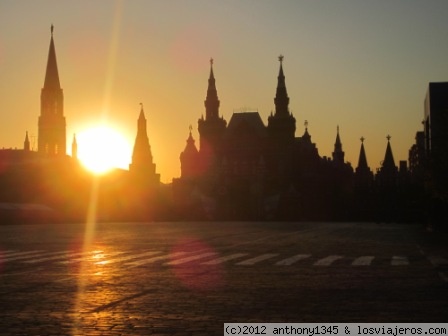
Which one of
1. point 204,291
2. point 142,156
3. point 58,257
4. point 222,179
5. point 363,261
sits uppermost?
point 142,156

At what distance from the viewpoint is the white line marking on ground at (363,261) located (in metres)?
22.2

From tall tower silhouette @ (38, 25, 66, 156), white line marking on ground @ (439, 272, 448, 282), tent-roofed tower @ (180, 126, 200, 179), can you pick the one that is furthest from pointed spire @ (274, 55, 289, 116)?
white line marking on ground @ (439, 272, 448, 282)

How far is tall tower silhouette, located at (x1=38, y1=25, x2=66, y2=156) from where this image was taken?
14150 centimetres

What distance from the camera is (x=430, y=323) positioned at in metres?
10.4

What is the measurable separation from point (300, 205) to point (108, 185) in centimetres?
3193

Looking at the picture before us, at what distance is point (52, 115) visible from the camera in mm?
143750

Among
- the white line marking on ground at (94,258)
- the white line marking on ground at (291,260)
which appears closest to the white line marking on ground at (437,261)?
the white line marking on ground at (291,260)

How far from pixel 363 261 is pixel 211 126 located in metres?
121

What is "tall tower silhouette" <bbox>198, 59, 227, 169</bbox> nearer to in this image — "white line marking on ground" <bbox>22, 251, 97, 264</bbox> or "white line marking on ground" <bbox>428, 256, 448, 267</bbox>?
"white line marking on ground" <bbox>22, 251, 97, 264</bbox>

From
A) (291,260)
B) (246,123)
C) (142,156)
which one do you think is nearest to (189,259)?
(291,260)

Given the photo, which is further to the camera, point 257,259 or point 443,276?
point 257,259

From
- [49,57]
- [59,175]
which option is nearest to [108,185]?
[59,175]

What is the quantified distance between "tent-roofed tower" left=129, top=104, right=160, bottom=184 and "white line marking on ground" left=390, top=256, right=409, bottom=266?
5408 inches

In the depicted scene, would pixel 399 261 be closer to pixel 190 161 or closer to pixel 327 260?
pixel 327 260
